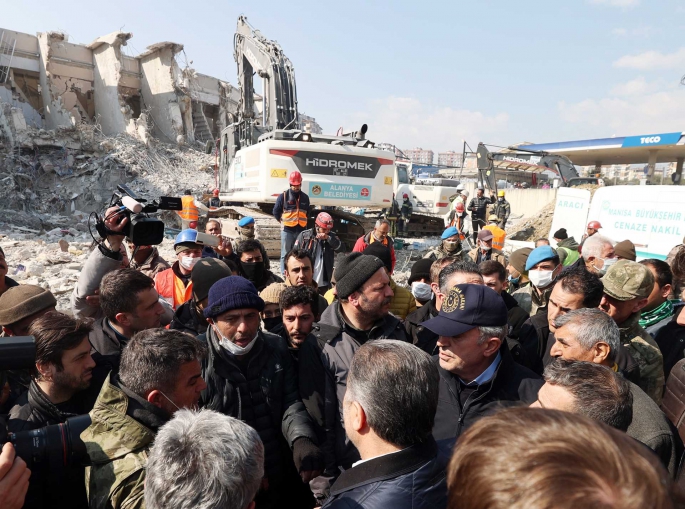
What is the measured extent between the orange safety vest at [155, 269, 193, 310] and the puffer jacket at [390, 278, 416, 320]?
1766 millimetres

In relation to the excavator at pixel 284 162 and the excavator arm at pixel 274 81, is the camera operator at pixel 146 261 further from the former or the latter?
the excavator arm at pixel 274 81

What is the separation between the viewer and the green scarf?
3582mm

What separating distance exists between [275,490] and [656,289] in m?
3.17

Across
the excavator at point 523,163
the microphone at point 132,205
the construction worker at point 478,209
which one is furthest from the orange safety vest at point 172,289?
the excavator at point 523,163

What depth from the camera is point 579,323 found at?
7.76 feet

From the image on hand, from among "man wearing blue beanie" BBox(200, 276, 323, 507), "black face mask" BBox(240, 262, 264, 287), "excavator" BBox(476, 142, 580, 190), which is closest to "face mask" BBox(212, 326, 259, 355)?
"man wearing blue beanie" BBox(200, 276, 323, 507)

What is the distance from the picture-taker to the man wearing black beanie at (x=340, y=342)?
7.88ft

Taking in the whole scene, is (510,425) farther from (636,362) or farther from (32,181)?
(32,181)

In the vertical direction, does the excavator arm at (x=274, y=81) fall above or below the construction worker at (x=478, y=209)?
above

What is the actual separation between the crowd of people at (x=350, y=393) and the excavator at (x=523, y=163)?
40.5 feet

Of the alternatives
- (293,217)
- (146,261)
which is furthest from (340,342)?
(293,217)

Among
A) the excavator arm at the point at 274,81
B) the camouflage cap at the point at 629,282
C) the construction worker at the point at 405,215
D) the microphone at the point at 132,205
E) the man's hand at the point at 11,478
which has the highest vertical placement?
the excavator arm at the point at 274,81

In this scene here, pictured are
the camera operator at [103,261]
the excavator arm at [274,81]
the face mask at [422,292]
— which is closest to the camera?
the camera operator at [103,261]

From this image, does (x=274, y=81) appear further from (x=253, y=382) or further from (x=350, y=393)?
(x=350, y=393)
